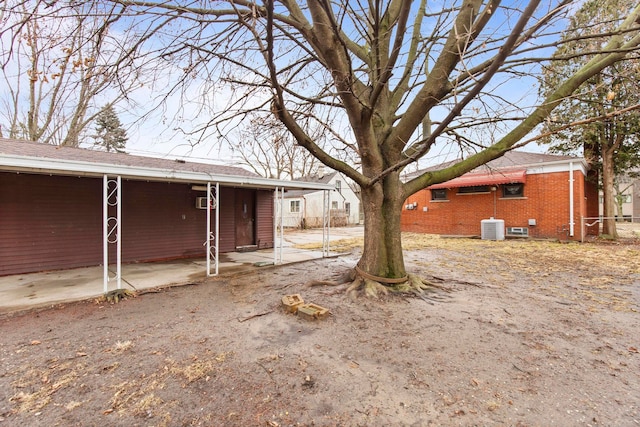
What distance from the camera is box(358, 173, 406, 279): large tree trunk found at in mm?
5504

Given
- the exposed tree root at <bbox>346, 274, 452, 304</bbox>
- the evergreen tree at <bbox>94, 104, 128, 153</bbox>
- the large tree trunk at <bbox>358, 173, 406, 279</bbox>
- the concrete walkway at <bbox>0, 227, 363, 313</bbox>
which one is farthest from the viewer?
the large tree trunk at <bbox>358, 173, 406, 279</bbox>

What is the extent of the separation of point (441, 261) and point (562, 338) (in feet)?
17.0

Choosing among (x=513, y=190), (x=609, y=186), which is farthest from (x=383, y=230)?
A: (x=609, y=186)

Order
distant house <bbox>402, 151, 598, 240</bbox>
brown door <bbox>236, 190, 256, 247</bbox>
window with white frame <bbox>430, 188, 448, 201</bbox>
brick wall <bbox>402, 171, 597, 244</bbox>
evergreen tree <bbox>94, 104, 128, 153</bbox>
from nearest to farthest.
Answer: evergreen tree <bbox>94, 104, 128, 153</bbox> → brown door <bbox>236, 190, 256, 247</bbox> → distant house <bbox>402, 151, 598, 240</bbox> → brick wall <bbox>402, 171, 597, 244</bbox> → window with white frame <bbox>430, 188, 448, 201</bbox>

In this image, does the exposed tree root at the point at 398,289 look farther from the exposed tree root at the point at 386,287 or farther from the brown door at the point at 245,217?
the brown door at the point at 245,217

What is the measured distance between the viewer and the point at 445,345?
3.44 meters

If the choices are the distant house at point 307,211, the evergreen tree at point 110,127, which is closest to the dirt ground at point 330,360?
the evergreen tree at point 110,127

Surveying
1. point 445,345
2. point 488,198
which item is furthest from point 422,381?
point 488,198

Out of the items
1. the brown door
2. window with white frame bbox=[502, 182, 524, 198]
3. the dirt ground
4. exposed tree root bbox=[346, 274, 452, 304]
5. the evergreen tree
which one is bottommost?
the dirt ground

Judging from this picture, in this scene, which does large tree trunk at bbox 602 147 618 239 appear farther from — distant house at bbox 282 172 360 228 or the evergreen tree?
the evergreen tree

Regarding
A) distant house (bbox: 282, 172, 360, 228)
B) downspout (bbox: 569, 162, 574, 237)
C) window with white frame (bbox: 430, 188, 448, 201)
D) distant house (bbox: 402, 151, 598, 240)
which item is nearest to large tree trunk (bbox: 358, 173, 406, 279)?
distant house (bbox: 402, 151, 598, 240)

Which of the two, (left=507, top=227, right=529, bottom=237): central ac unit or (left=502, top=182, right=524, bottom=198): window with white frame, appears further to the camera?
(left=502, top=182, right=524, bottom=198): window with white frame

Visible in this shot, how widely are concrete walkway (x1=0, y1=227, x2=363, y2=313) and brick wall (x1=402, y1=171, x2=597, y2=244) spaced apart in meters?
10.6

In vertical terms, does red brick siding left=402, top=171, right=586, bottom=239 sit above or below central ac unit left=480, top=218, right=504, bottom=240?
above
